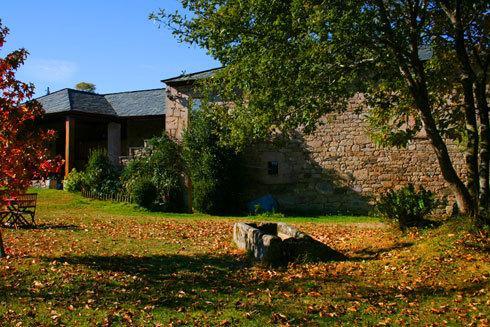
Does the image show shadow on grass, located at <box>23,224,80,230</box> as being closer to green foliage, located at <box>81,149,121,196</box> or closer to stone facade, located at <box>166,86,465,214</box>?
green foliage, located at <box>81,149,121,196</box>

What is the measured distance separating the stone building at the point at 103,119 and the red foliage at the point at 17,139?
1559 cm

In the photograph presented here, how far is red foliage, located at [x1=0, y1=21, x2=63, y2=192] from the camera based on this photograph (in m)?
7.01

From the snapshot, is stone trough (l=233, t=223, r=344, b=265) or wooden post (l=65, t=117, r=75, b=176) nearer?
stone trough (l=233, t=223, r=344, b=265)

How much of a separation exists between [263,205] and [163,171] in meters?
4.04

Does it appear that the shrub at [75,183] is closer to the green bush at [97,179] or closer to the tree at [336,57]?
the green bush at [97,179]

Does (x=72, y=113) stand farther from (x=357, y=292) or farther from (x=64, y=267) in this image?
(x=357, y=292)

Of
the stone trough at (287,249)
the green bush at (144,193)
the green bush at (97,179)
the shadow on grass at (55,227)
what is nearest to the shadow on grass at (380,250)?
the stone trough at (287,249)

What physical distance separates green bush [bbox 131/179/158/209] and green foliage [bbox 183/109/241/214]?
1.50 m

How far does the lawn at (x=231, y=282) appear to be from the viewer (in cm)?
516

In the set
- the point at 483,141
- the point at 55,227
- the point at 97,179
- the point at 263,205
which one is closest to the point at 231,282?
the point at 483,141

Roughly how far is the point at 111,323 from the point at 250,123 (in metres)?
4.63

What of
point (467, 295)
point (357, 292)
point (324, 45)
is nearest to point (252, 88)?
point (324, 45)

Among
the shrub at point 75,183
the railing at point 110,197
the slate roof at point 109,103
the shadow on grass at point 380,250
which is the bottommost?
the shadow on grass at point 380,250

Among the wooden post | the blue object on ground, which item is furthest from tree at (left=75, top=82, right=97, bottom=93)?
the blue object on ground
